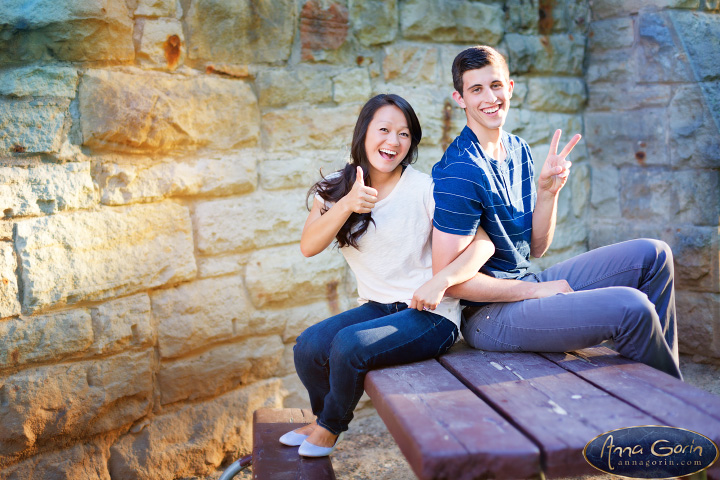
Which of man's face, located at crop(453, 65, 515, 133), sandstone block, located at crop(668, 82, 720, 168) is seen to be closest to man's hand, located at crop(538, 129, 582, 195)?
man's face, located at crop(453, 65, 515, 133)

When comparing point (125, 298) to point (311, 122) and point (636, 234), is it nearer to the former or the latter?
point (311, 122)

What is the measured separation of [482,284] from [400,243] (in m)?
0.30

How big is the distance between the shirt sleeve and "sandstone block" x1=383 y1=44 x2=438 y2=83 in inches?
50.2

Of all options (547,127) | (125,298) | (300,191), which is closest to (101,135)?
(125,298)

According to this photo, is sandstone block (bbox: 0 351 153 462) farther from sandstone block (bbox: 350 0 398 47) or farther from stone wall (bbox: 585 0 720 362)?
stone wall (bbox: 585 0 720 362)

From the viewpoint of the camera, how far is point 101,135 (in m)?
2.49

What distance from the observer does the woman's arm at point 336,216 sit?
201 cm

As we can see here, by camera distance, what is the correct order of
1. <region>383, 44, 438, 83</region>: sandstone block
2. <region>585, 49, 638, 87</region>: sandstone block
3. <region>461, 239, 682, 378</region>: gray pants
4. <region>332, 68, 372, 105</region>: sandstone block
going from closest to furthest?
1. <region>461, 239, 682, 378</region>: gray pants
2. <region>332, 68, 372, 105</region>: sandstone block
3. <region>383, 44, 438, 83</region>: sandstone block
4. <region>585, 49, 638, 87</region>: sandstone block

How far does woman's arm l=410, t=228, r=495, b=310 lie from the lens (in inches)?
77.3

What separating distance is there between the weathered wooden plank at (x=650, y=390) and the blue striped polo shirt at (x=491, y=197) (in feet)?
1.25

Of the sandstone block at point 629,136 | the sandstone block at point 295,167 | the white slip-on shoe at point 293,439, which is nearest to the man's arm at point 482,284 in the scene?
the white slip-on shoe at point 293,439

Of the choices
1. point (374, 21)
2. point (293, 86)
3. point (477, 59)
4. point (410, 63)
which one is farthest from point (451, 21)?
point (477, 59)

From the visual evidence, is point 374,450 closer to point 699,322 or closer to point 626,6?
point 699,322

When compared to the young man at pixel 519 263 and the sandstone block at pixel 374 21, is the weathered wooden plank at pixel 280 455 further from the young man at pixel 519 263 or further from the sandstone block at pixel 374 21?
the sandstone block at pixel 374 21
